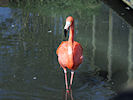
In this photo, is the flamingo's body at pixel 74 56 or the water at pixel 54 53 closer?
the flamingo's body at pixel 74 56

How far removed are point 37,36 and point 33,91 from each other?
3600 mm

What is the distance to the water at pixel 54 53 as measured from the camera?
16.4 ft

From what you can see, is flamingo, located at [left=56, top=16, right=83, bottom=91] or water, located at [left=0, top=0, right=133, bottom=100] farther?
water, located at [left=0, top=0, right=133, bottom=100]

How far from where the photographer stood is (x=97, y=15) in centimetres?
1084

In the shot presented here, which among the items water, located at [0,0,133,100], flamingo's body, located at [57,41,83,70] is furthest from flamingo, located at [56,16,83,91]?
water, located at [0,0,133,100]

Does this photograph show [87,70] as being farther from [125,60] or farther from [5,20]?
[5,20]

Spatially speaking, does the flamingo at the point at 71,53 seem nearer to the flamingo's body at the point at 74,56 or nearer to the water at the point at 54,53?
the flamingo's body at the point at 74,56

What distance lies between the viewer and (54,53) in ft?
22.7

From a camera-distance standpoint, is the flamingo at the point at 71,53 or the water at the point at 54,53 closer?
the flamingo at the point at 71,53

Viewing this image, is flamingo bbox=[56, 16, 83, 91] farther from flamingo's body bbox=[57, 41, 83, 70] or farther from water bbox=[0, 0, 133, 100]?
water bbox=[0, 0, 133, 100]

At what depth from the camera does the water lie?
197 inches

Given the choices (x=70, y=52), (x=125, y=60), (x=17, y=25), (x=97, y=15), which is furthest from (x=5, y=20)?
(x=70, y=52)

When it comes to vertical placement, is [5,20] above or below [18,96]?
above

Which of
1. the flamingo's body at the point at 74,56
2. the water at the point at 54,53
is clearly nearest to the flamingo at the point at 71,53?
the flamingo's body at the point at 74,56
